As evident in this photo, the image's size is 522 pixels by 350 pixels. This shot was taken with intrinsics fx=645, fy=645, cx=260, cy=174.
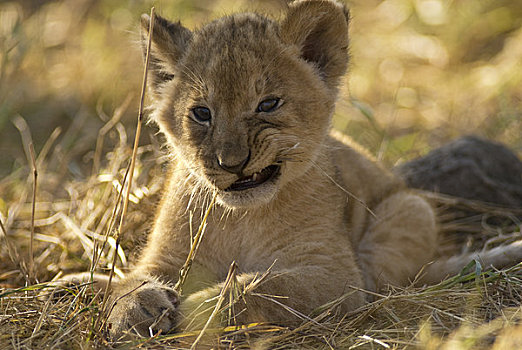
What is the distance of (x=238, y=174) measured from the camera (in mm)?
3389

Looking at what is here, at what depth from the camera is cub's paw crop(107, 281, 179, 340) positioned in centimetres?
316

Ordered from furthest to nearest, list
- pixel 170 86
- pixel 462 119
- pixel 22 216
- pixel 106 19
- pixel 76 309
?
pixel 106 19 < pixel 462 119 < pixel 22 216 < pixel 170 86 < pixel 76 309

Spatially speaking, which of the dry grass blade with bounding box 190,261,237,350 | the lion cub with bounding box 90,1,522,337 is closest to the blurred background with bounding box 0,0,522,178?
the lion cub with bounding box 90,1,522,337

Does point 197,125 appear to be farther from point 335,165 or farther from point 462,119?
point 462,119

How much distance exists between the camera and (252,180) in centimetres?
351

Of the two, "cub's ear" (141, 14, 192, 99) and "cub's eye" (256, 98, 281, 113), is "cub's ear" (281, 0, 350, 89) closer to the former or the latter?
"cub's eye" (256, 98, 281, 113)

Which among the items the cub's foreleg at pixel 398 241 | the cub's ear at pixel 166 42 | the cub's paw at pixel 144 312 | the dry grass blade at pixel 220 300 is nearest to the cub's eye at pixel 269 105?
the cub's ear at pixel 166 42

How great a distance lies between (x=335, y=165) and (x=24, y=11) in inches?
323

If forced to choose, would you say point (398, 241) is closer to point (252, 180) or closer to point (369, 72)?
point (252, 180)

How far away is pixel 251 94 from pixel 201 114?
1.09ft

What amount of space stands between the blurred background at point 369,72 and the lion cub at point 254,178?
9.17ft

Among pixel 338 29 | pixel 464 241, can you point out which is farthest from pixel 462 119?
pixel 338 29

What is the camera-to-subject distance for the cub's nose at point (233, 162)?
3291 millimetres

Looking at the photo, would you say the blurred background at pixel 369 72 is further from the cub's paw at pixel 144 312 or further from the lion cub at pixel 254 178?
the cub's paw at pixel 144 312
